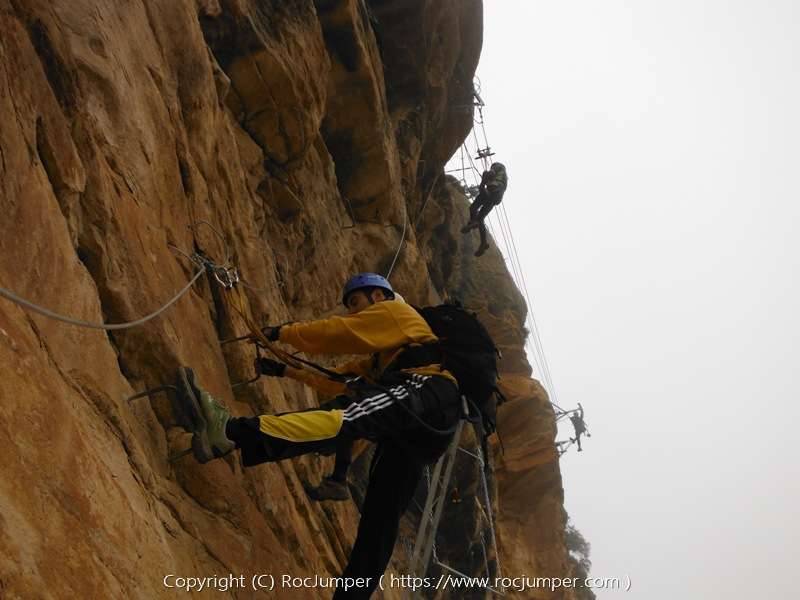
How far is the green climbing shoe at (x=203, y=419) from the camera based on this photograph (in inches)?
143

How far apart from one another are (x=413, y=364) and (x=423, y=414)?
44 centimetres

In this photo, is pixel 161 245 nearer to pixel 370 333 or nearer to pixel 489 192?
pixel 370 333

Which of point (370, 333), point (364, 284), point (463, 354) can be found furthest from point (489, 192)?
point (370, 333)

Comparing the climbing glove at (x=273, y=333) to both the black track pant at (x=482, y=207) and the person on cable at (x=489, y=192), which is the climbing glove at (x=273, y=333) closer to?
the person on cable at (x=489, y=192)

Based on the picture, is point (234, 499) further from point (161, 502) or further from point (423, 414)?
point (423, 414)

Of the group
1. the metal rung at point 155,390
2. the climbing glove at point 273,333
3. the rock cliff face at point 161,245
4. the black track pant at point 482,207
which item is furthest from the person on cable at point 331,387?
the black track pant at point 482,207

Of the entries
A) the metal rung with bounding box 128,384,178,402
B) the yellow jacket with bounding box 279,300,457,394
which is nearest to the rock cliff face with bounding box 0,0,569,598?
the metal rung with bounding box 128,384,178,402

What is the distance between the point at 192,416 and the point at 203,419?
12cm

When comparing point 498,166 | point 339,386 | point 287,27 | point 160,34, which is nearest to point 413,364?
point 339,386

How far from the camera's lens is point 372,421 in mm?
3893

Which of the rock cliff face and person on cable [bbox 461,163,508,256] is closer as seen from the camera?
the rock cliff face

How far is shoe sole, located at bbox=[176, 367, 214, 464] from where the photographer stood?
3.62 m

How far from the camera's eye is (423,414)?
410 cm

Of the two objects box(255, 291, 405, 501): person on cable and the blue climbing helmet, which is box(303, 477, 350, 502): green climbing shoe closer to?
box(255, 291, 405, 501): person on cable
